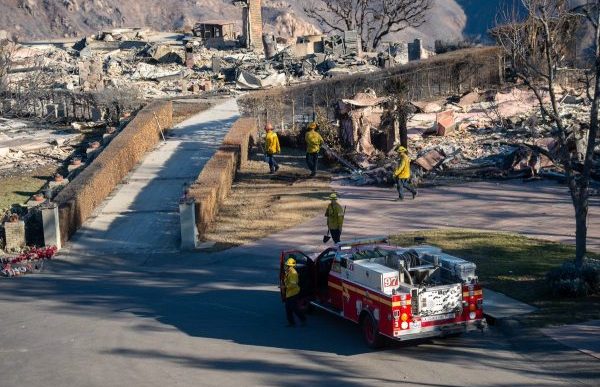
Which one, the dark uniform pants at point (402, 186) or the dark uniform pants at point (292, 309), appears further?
the dark uniform pants at point (402, 186)

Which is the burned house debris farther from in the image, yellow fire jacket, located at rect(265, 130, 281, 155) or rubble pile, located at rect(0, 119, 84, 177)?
yellow fire jacket, located at rect(265, 130, 281, 155)

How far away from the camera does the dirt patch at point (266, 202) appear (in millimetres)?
23125

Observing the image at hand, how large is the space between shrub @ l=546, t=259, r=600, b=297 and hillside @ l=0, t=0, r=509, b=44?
315 feet

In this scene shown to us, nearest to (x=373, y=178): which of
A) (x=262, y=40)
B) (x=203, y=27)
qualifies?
(x=262, y=40)

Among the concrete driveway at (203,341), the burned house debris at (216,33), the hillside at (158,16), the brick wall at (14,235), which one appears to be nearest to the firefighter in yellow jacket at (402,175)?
the concrete driveway at (203,341)

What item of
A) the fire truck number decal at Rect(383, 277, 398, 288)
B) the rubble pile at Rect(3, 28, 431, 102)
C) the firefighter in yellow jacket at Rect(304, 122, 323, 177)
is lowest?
the fire truck number decal at Rect(383, 277, 398, 288)

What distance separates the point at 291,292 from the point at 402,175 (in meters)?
10.0

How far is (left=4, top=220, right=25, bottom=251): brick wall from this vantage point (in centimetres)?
2225

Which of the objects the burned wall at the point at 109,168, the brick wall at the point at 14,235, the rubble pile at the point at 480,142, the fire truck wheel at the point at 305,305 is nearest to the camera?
the fire truck wheel at the point at 305,305

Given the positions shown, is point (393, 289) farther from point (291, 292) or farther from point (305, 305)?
point (305, 305)

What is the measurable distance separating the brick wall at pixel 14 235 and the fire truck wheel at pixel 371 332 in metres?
10.6

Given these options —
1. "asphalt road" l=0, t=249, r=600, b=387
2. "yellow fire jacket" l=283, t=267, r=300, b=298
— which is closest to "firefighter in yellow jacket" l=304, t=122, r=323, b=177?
"asphalt road" l=0, t=249, r=600, b=387

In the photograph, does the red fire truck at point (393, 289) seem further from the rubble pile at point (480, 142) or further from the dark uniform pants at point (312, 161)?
the dark uniform pants at point (312, 161)

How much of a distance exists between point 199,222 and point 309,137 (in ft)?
20.9
